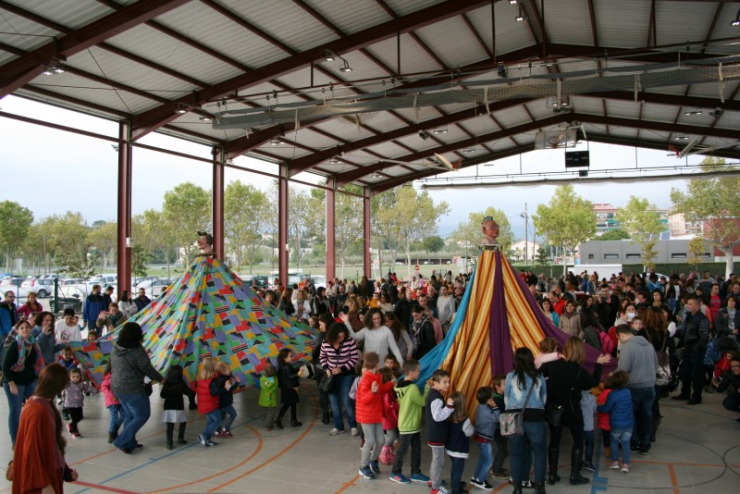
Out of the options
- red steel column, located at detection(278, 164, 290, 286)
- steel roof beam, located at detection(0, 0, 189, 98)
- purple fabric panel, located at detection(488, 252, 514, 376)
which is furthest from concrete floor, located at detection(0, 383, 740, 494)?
red steel column, located at detection(278, 164, 290, 286)

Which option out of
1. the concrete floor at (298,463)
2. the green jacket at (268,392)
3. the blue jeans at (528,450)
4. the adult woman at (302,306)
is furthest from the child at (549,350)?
the adult woman at (302,306)

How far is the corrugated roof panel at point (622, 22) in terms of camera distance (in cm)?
1291

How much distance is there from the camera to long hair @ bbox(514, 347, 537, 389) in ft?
17.7

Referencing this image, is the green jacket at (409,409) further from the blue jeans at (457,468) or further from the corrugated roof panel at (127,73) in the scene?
the corrugated roof panel at (127,73)

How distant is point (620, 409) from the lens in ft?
20.1

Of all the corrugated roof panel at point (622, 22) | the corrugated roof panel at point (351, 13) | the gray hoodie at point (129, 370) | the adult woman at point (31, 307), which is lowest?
the gray hoodie at point (129, 370)

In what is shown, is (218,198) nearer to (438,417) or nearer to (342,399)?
(342,399)

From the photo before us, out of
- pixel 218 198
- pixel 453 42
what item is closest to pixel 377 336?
pixel 453 42

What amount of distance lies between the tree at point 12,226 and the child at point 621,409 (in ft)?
104

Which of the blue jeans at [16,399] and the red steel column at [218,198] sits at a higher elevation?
the red steel column at [218,198]

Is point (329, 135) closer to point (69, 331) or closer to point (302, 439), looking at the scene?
point (69, 331)

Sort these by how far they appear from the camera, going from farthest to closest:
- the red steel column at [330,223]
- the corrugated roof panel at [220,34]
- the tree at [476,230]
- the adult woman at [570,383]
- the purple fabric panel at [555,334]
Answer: the tree at [476,230]
the red steel column at [330,223]
the corrugated roof panel at [220,34]
the purple fabric panel at [555,334]
the adult woman at [570,383]

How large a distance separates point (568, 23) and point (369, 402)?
1222cm

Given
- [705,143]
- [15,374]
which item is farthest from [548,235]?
[15,374]
